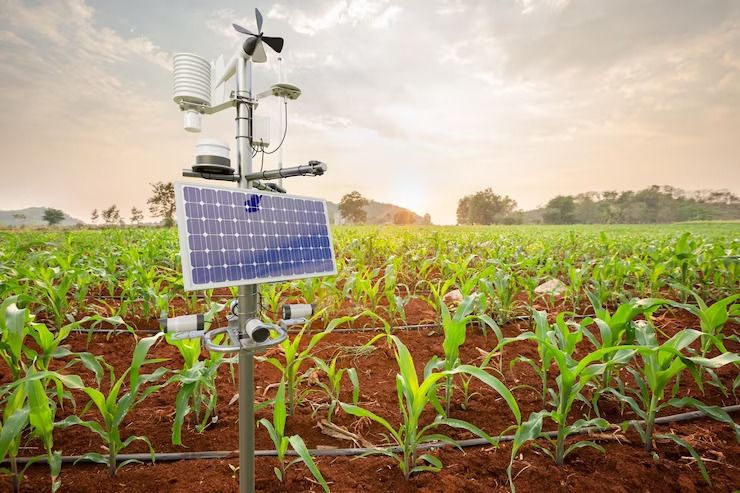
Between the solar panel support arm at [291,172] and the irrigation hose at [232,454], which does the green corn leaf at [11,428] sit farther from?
the solar panel support arm at [291,172]

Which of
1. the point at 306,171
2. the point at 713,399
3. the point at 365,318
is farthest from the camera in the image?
the point at 365,318

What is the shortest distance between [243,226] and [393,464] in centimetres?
133

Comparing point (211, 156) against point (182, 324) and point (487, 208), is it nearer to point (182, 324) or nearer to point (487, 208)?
point (182, 324)

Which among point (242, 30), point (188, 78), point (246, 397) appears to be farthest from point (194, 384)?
point (242, 30)

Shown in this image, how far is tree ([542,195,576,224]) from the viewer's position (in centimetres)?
7584

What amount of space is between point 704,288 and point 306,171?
5162mm

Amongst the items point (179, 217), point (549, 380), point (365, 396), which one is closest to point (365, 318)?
point (365, 396)

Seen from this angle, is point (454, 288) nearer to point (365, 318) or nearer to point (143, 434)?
point (365, 318)

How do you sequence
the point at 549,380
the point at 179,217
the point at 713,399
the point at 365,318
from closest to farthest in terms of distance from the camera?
the point at 179,217, the point at 713,399, the point at 549,380, the point at 365,318

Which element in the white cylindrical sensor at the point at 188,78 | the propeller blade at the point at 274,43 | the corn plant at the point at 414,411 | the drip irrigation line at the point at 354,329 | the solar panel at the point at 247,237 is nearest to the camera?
the solar panel at the point at 247,237

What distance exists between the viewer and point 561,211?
7819 cm

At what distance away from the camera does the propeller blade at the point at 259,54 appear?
5.60ft

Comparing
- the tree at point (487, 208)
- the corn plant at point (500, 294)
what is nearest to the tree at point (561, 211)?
the tree at point (487, 208)

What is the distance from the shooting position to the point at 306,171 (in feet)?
5.31
